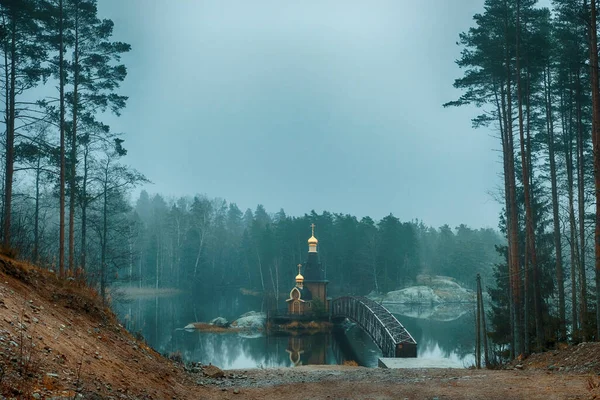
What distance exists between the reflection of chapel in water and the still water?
3143mm

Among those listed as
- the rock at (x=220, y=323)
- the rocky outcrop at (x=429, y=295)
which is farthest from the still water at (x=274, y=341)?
the rocky outcrop at (x=429, y=295)

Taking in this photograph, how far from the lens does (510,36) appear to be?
18.4 metres

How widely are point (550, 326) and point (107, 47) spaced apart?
60.5 feet

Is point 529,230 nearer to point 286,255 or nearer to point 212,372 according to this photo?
point 212,372

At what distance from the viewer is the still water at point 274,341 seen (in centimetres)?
3145

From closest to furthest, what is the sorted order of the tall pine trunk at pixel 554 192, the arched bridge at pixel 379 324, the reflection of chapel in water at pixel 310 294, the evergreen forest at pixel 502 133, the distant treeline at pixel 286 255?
the evergreen forest at pixel 502 133
the tall pine trunk at pixel 554 192
the arched bridge at pixel 379 324
the reflection of chapel in water at pixel 310 294
the distant treeline at pixel 286 255

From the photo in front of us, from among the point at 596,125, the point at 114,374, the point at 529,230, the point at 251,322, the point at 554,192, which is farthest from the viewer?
the point at 251,322

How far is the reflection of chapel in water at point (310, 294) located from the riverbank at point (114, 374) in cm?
3460

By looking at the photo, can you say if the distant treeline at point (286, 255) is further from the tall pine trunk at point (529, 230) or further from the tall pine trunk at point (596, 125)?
the tall pine trunk at point (596, 125)

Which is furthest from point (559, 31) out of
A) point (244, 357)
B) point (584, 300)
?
point (244, 357)

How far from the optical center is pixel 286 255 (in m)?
74.3

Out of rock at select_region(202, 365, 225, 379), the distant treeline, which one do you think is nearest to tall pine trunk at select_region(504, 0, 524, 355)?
rock at select_region(202, 365, 225, 379)

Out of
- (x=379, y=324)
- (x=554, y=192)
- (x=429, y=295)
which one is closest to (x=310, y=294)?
(x=379, y=324)

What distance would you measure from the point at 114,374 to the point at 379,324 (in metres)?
26.6
